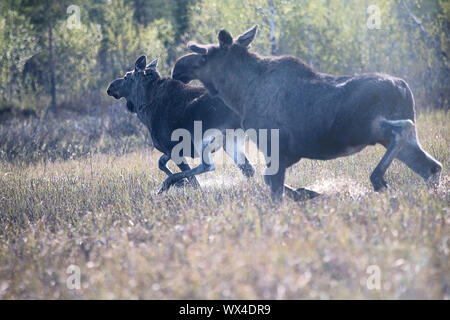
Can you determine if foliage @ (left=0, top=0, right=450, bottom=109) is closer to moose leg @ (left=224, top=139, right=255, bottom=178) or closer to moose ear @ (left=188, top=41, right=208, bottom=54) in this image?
moose leg @ (left=224, top=139, right=255, bottom=178)

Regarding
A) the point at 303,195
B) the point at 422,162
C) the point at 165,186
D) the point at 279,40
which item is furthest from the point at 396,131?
the point at 279,40

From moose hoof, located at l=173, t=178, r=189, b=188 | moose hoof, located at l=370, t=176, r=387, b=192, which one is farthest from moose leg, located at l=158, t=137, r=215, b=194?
moose hoof, located at l=370, t=176, r=387, b=192

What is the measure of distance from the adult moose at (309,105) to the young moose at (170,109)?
724 mm

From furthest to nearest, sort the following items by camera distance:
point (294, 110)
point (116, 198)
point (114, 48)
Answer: point (114, 48) → point (116, 198) → point (294, 110)

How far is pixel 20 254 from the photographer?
534 cm

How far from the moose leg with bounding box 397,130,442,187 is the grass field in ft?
0.75

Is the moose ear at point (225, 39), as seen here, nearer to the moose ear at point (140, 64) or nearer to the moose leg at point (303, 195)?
the moose leg at point (303, 195)

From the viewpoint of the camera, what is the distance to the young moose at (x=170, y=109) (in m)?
7.95

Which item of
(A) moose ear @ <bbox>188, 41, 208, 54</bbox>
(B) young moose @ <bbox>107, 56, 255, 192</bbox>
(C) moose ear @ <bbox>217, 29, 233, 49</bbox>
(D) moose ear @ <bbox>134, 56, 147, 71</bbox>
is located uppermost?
(C) moose ear @ <bbox>217, 29, 233, 49</bbox>

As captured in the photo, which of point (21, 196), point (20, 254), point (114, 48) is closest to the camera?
point (20, 254)

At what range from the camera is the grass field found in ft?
11.9

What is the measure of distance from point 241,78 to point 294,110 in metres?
1.07

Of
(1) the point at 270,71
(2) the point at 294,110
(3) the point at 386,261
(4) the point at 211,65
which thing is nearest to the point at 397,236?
(3) the point at 386,261
